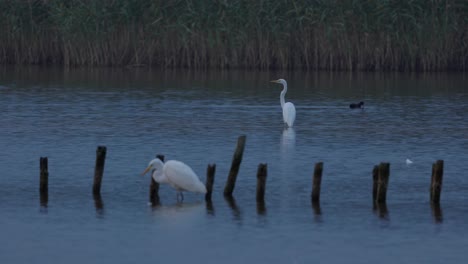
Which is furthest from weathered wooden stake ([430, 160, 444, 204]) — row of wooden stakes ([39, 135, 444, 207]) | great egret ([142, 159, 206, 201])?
great egret ([142, 159, 206, 201])

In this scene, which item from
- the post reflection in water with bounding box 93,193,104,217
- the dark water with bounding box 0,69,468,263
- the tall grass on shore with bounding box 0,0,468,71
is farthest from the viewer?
the tall grass on shore with bounding box 0,0,468,71

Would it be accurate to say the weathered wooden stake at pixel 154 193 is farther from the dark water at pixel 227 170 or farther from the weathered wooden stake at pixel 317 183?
the weathered wooden stake at pixel 317 183

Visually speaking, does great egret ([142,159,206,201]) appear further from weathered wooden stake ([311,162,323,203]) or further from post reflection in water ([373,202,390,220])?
post reflection in water ([373,202,390,220])

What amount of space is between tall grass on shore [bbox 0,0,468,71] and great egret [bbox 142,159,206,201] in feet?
66.0

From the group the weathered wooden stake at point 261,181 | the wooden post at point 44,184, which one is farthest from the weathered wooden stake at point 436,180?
the wooden post at point 44,184

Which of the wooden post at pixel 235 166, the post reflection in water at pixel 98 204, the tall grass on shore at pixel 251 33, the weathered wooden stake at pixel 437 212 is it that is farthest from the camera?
the tall grass on shore at pixel 251 33

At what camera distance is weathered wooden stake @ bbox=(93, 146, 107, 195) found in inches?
511

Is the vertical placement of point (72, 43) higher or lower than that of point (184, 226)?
higher

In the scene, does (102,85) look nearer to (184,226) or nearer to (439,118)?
(439,118)

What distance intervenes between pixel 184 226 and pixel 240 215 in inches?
32.0

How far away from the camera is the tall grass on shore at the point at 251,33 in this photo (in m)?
32.6

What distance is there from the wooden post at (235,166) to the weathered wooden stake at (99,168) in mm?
1474

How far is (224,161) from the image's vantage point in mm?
16344

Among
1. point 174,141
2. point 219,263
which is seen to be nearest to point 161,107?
point 174,141
